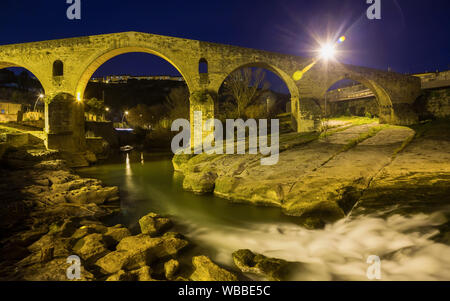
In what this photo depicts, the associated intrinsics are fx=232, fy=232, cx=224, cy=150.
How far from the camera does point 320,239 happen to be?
170 inches

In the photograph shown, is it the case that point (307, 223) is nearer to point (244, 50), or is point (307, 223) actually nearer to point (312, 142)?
point (312, 142)

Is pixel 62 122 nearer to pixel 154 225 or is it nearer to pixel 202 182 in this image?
pixel 202 182

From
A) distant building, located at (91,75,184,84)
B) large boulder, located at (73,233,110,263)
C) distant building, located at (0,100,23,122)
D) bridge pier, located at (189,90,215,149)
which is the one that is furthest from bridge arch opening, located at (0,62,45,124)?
distant building, located at (91,75,184,84)

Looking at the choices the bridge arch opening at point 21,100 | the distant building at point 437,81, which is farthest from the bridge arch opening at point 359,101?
the bridge arch opening at point 21,100

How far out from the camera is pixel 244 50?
13.8 m

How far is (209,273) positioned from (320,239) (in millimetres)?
2372

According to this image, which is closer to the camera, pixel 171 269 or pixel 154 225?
pixel 171 269

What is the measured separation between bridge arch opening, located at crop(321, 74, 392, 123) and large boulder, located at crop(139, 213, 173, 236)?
1763 centimetres

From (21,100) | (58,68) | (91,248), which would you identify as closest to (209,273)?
(91,248)

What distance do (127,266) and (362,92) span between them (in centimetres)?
2791

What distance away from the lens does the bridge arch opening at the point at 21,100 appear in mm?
23361
